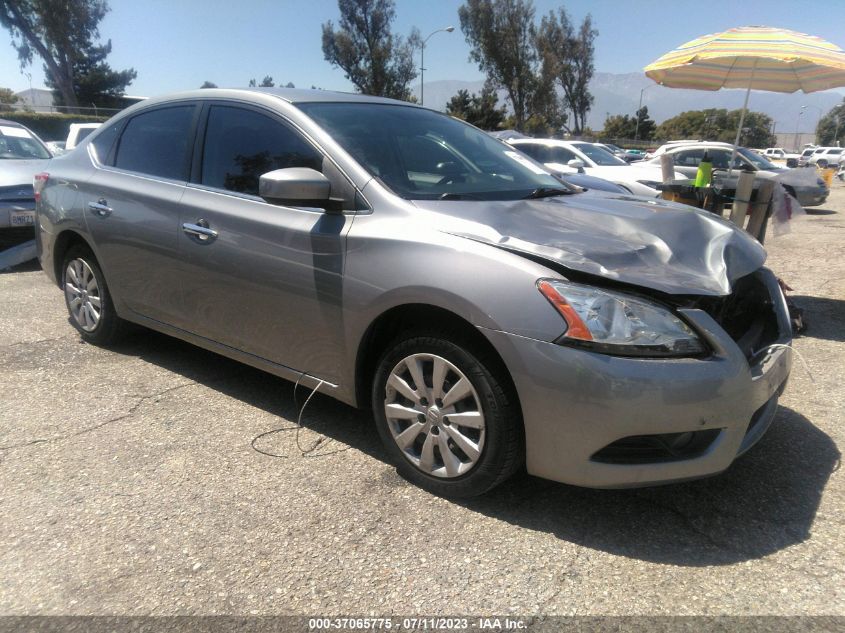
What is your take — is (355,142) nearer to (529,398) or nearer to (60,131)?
(529,398)

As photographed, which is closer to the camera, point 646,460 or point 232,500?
point 646,460

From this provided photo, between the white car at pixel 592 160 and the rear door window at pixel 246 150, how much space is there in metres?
9.36

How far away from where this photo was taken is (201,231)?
3404 millimetres

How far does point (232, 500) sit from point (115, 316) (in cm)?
219

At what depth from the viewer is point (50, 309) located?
5.60m

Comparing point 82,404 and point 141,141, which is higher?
point 141,141

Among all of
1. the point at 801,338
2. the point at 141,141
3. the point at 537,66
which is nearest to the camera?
the point at 141,141

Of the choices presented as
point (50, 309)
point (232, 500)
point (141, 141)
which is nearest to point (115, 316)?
point (141, 141)

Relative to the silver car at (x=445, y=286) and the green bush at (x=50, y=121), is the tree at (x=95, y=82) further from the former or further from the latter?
the silver car at (x=445, y=286)

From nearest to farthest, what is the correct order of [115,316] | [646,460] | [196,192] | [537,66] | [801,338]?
1. [646,460]
2. [196,192]
3. [115,316]
4. [801,338]
5. [537,66]

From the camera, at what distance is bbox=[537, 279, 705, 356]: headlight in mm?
2250

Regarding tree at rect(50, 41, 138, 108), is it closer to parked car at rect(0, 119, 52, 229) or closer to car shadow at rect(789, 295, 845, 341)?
parked car at rect(0, 119, 52, 229)

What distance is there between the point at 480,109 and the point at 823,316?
4619cm

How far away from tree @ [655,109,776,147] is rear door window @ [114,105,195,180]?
84585 millimetres
